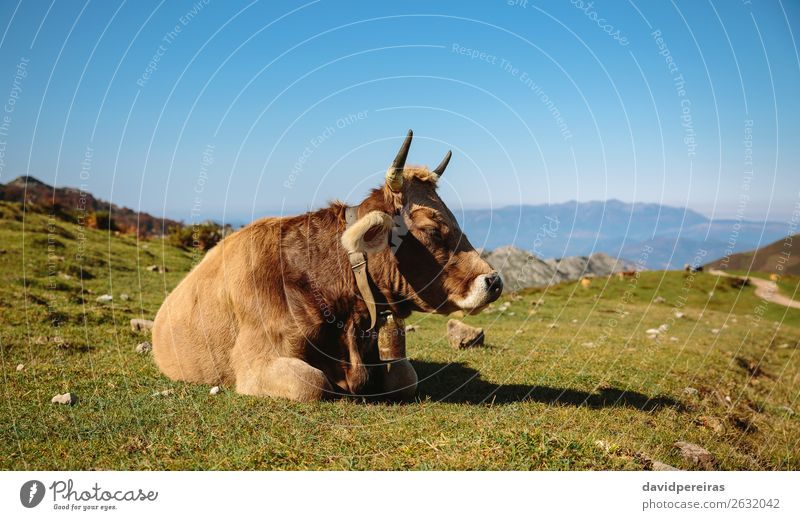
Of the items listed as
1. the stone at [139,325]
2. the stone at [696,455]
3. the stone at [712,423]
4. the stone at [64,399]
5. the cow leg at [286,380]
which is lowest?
the stone at [712,423]

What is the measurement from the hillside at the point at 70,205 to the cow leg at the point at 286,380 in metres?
20.3

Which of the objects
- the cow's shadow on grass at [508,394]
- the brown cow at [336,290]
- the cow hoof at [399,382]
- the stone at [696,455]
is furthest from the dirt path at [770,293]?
the brown cow at [336,290]

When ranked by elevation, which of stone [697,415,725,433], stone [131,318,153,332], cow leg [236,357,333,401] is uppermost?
cow leg [236,357,333,401]

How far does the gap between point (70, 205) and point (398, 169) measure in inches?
1157

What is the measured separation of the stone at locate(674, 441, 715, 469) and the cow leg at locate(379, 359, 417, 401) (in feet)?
11.2

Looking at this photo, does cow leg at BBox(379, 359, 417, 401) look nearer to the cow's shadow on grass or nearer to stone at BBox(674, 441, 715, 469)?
the cow's shadow on grass

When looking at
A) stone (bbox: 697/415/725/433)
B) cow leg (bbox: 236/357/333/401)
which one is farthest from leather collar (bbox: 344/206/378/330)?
stone (bbox: 697/415/725/433)

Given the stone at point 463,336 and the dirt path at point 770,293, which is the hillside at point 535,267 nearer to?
the dirt path at point 770,293

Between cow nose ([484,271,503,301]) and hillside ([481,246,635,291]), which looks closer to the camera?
cow nose ([484,271,503,301])

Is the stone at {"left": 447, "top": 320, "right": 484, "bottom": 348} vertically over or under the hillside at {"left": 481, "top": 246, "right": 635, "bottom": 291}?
under

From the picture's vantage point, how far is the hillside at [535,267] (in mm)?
31312

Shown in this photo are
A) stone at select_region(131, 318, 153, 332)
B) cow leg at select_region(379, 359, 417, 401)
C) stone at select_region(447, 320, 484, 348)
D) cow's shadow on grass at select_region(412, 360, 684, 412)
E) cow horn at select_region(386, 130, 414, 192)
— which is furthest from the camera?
stone at select_region(447, 320, 484, 348)

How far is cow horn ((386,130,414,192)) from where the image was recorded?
23.2 ft
